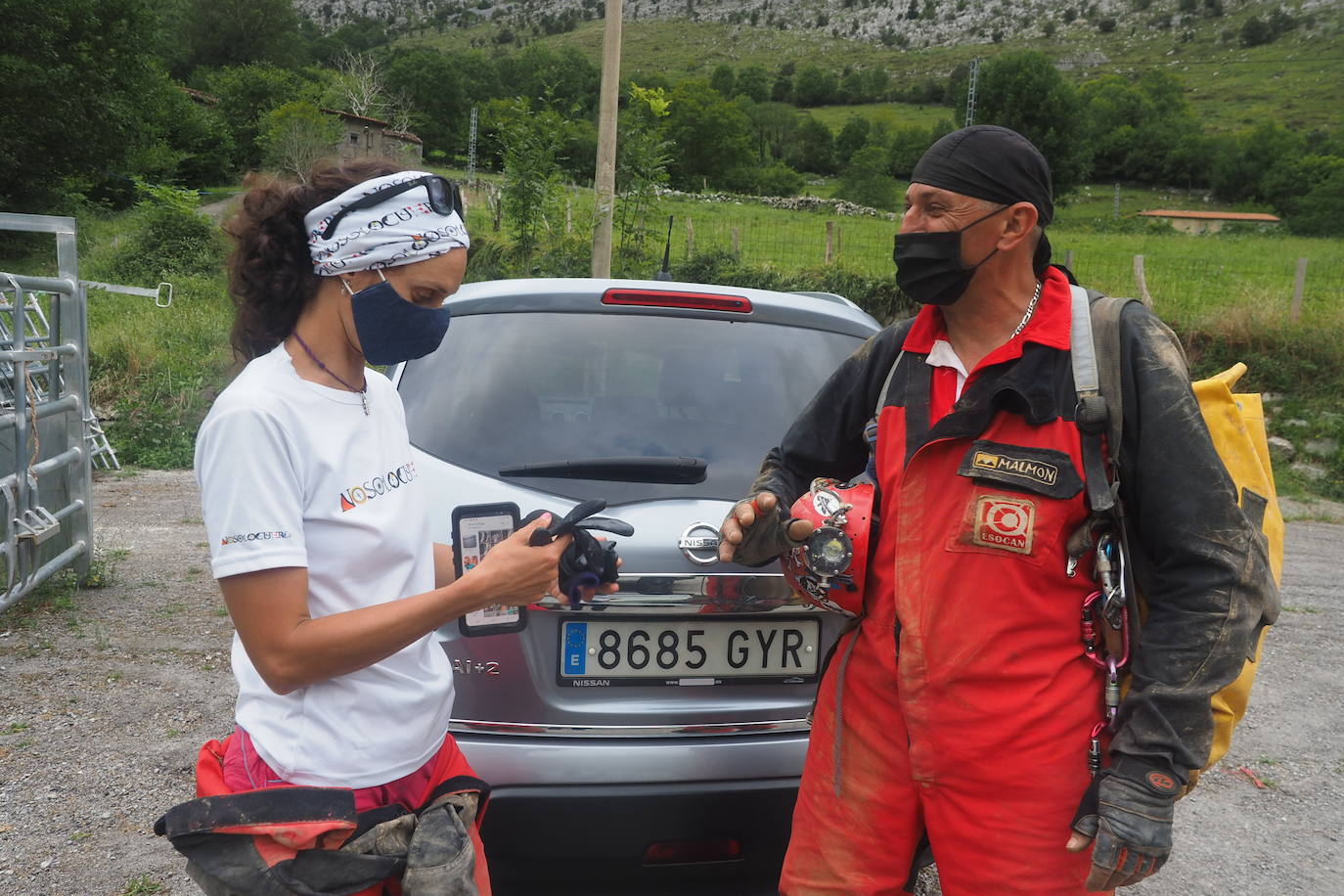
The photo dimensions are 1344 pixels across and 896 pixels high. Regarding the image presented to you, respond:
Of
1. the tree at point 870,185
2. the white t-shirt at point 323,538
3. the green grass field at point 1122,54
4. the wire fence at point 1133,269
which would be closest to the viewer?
the white t-shirt at point 323,538

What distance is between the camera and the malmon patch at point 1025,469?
5.81ft

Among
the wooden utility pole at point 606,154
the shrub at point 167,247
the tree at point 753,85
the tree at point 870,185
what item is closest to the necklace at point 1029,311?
the wooden utility pole at point 606,154

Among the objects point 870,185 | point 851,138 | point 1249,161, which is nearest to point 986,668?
point 870,185

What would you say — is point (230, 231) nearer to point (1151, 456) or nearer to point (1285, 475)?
point (1151, 456)

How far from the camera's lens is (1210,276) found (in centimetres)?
2052

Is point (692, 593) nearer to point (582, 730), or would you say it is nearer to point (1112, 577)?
point (582, 730)

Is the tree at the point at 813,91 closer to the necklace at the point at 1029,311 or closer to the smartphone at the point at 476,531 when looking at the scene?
the necklace at the point at 1029,311

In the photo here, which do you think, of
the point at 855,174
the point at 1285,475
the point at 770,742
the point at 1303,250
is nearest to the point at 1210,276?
the point at 1285,475

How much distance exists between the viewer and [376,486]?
1.70 metres

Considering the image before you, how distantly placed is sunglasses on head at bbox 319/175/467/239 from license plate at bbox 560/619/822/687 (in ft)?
3.29

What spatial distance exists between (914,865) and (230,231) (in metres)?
1.79

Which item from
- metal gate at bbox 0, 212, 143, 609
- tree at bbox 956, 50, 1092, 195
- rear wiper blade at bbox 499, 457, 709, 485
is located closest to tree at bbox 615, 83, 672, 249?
metal gate at bbox 0, 212, 143, 609

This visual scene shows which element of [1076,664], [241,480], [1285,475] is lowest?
[1285,475]

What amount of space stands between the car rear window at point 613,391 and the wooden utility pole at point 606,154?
27.8 ft
